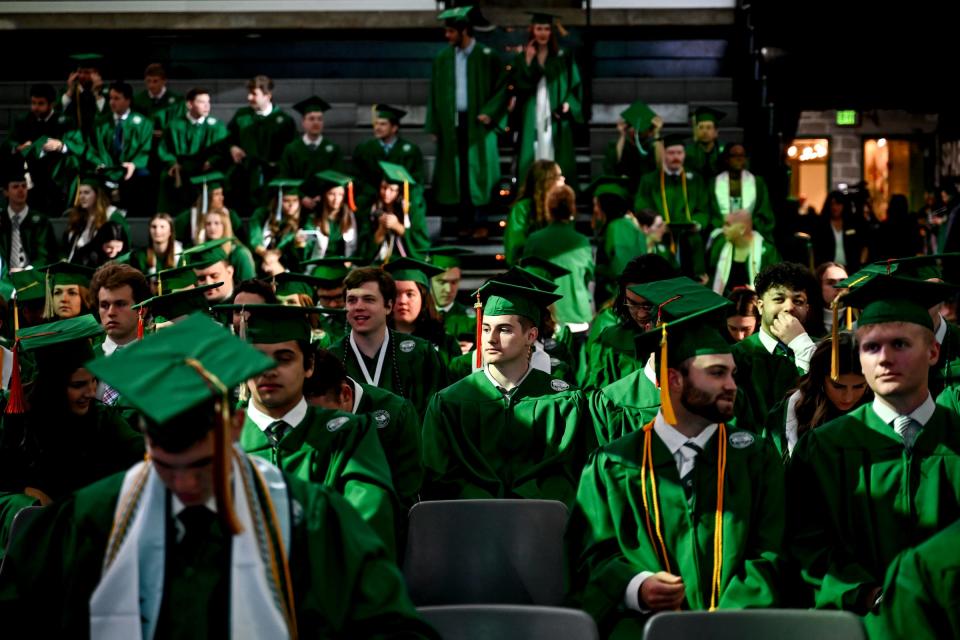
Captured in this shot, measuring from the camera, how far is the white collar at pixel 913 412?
3.77 meters

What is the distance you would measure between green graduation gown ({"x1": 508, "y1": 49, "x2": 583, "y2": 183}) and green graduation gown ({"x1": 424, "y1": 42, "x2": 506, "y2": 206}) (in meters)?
0.22

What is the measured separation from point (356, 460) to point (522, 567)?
62 centimetres

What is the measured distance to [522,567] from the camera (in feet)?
13.0

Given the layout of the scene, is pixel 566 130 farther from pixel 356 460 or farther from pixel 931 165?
pixel 931 165

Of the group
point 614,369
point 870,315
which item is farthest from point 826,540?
point 614,369

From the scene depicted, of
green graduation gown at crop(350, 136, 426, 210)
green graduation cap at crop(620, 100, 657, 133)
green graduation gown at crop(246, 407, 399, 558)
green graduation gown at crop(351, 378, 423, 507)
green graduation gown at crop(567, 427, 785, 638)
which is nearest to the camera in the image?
green graduation gown at crop(567, 427, 785, 638)

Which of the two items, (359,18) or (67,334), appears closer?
(67,334)

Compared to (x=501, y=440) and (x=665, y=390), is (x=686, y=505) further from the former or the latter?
(x=501, y=440)

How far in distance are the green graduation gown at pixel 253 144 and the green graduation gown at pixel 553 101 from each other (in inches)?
95.8

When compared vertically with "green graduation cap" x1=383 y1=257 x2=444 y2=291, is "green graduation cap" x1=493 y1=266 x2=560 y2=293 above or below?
below

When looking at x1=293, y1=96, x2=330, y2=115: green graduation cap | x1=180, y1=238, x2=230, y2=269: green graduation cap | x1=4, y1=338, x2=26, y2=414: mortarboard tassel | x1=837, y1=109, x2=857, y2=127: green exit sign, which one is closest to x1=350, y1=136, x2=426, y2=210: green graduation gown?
x1=293, y1=96, x2=330, y2=115: green graduation cap

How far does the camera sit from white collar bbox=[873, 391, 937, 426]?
377 centimetres

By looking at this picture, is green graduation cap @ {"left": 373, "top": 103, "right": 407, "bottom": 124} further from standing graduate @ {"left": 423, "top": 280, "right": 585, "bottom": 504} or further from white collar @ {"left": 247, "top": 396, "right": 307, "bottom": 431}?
white collar @ {"left": 247, "top": 396, "right": 307, "bottom": 431}

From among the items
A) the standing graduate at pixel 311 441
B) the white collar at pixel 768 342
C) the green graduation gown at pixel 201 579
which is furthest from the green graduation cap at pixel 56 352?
Result: the white collar at pixel 768 342
